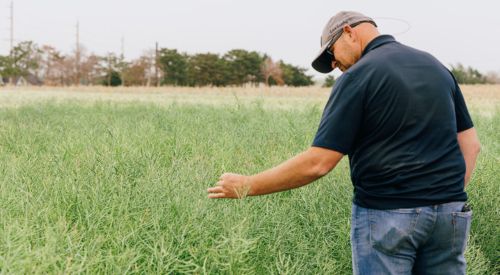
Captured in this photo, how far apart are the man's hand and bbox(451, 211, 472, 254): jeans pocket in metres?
1.03

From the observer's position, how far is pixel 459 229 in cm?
252

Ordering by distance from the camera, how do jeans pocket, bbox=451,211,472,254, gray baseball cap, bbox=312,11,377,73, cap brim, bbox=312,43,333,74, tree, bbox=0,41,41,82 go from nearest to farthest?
1. jeans pocket, bbox=451,211,472,254
2. gray baseball cap, bbox=312,11,377,73
3. cap brim, bbox=312,43,333,74
4. tree, bbox=0,41,41,82

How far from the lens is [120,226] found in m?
3.12

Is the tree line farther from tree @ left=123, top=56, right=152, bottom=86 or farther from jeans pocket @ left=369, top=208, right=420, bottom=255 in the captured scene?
jeans pocket @ left=369, top=208, right=420, bottom=255

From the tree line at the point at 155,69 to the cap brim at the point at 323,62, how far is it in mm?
63583

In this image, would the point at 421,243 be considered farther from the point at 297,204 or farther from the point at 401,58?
the point at 297,204

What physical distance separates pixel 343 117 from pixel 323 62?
1.85ft

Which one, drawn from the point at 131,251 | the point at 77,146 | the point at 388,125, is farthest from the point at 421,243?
the point at 77,146

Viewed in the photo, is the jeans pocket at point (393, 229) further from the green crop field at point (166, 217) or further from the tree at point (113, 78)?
the tree at point (113, 78)

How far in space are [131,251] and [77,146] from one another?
2792mm

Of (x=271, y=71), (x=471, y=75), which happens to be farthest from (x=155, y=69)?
(x=471, y=75)

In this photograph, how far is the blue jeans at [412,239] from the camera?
243cm

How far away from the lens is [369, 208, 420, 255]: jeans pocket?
2.42 metres

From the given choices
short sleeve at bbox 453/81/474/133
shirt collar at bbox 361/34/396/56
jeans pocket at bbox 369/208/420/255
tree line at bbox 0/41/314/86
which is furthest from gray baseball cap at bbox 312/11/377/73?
tree line at bbox 0/41/314/86
